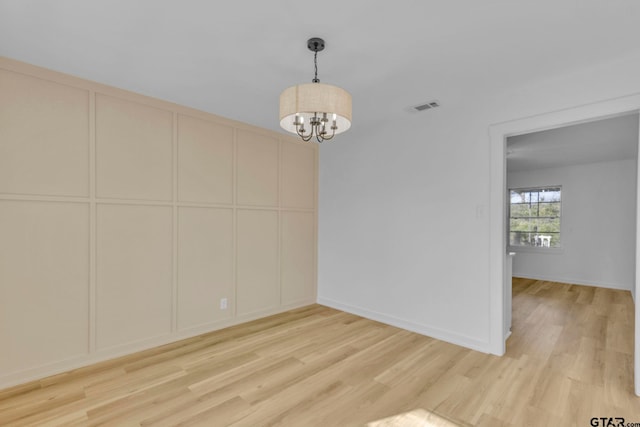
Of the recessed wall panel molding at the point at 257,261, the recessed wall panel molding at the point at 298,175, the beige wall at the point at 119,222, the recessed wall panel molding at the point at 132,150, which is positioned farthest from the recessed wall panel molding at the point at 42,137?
the recessed wall panel molding at the point at 298,175

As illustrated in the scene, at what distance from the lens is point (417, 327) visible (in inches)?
145

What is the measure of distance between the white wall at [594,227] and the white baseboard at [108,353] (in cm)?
657

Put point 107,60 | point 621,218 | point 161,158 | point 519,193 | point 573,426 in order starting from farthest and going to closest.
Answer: point 519,193 < point 621,218 < point 161,158 < point 107,60 < point 573,426

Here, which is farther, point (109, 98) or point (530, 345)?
point (530, 345)

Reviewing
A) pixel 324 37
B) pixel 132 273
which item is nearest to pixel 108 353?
pixel 132 273

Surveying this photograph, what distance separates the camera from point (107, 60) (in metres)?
2.48

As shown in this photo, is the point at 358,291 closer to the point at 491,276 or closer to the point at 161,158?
the point at 491,276

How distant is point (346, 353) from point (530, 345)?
6.44 feet

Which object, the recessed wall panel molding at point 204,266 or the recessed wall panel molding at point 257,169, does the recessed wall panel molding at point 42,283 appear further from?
the recessed wall panel molding at point 257,169

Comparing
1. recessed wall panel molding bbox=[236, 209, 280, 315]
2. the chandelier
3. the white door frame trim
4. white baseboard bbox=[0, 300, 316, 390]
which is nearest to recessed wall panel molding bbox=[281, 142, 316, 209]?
recessed wall panel molding bbox=[236, 209, 280, 315]

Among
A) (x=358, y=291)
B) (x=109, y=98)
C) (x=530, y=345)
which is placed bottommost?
(x=530, y=345)

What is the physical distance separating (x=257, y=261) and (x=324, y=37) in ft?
9.28

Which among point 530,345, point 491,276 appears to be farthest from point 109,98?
point 530,345

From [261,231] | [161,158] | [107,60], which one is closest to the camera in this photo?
[107,60]
